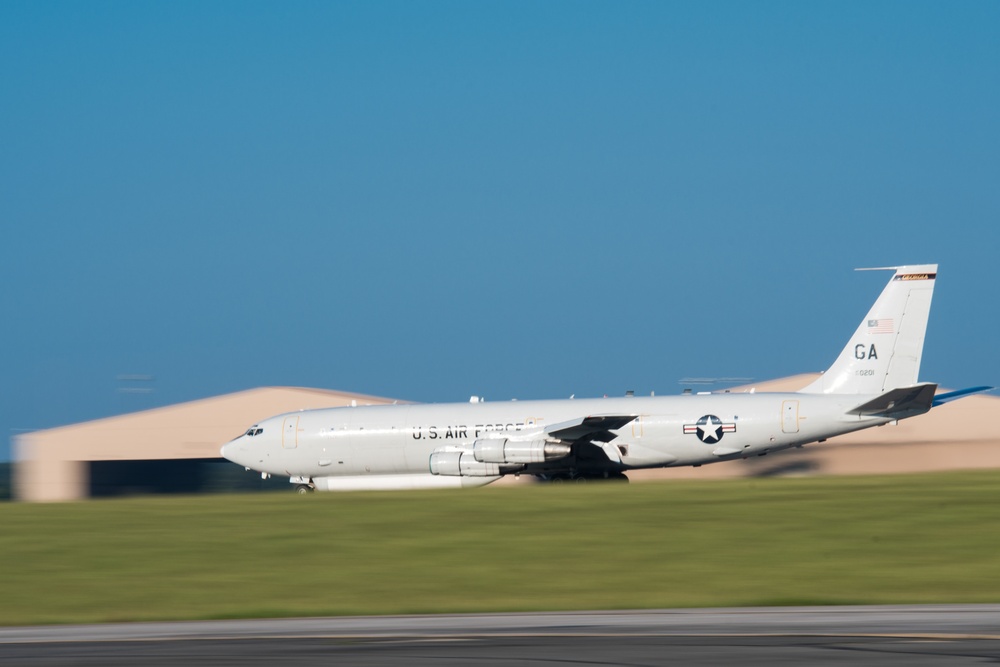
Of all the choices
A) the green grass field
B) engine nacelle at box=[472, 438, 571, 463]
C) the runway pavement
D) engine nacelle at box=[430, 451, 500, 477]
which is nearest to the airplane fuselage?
engine nacelle at box=[430, 451, 500, 477]

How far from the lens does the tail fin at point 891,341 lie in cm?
4175

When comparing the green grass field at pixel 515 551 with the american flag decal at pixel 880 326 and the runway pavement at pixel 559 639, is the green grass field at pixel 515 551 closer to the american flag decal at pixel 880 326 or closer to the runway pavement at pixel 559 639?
the runway pavement at pixel 559 639

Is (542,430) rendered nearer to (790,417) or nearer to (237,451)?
(790,417)

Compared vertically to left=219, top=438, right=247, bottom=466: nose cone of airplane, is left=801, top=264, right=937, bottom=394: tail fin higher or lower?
higher

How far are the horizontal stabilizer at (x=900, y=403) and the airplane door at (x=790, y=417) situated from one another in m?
1.57

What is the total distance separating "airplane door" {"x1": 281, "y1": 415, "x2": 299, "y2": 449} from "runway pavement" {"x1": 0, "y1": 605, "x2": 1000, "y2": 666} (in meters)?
26.6

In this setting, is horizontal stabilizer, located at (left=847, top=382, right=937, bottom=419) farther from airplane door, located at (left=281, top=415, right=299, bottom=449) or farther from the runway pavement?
the runway pavement

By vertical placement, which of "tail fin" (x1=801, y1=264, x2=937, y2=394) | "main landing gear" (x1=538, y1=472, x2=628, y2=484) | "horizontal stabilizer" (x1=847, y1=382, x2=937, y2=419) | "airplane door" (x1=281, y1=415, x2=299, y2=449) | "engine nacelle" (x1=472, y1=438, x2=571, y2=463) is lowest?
"main landing gear" (x1=538, y1=472, x2=628, y2=484)

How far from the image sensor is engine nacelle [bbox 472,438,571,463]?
42188 millimetres

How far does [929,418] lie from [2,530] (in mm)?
35458

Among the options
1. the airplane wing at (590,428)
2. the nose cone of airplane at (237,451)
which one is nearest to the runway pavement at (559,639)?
the airplane wing at (590,428)

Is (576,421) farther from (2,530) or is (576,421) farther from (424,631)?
(424,631)

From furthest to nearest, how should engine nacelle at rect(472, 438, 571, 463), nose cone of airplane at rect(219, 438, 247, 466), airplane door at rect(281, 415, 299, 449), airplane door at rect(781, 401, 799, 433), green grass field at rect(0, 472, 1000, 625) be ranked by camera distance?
nose cone of airplane at rect(219, 438, 247, 466) → airplane door at rect(281, 415, 299, 449) → engine nacelle at rect(472, 438, 571, 463) → airplane door at rect(781, 401, 799, 433) → green grass field at rect(0, 472, 1000, 625)

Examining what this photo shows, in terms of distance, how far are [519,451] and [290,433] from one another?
890cm
